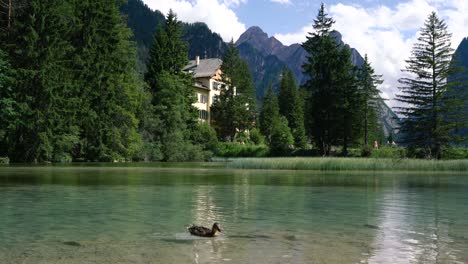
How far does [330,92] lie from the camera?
63375mm

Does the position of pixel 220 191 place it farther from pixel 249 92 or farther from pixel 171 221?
pixel 249 92

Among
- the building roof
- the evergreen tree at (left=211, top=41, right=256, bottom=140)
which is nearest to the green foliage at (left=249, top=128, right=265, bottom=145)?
the evergreen tree at (left=211, top=41, right=256, bottom=140)

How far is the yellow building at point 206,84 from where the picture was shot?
311 ft

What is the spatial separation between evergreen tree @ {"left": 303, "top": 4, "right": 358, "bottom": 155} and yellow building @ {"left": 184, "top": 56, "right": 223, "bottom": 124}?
3089 cm

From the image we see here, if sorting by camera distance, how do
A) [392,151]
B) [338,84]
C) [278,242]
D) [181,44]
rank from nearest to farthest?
[278,242] → [392,151] → [338,84] → [181,44]

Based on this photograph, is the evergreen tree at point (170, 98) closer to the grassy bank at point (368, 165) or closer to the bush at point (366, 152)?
the bush at point (366, 152)

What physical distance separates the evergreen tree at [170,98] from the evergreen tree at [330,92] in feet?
54.7

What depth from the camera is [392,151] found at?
175 feet

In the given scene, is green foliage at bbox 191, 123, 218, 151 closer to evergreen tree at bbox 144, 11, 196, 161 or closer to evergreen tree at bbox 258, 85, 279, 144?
evergreen tree at bbox 144, 11, 196, 161

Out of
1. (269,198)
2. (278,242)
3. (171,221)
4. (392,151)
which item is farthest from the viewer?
(392,151)

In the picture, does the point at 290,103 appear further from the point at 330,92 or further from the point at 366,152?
the point at 366,152

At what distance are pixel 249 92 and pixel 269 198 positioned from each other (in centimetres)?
8334

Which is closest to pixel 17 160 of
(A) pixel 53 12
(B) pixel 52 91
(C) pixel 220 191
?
(B) pixel 52 91

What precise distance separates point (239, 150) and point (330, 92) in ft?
69.5
